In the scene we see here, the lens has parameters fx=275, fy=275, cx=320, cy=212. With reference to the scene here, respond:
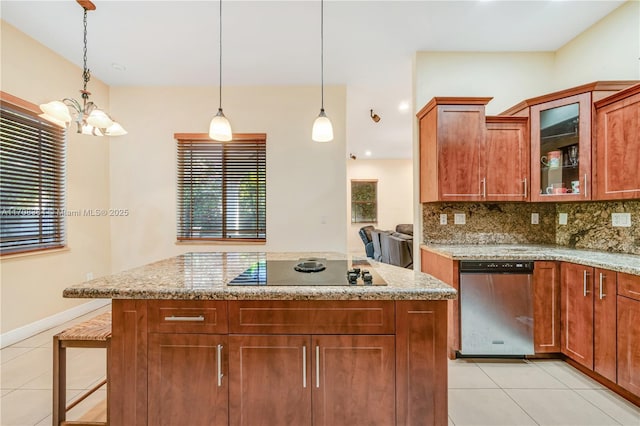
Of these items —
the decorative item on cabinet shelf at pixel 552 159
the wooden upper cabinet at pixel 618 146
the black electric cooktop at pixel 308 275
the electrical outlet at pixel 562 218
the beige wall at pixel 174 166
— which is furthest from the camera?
the beige wall at pixel 174 166

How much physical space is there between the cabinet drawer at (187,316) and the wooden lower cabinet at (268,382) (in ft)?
0.37

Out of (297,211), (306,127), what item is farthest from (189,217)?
(306,127)

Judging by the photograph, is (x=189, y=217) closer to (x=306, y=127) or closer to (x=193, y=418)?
(x=306, y=127)

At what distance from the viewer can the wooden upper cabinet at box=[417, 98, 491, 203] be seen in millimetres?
2617

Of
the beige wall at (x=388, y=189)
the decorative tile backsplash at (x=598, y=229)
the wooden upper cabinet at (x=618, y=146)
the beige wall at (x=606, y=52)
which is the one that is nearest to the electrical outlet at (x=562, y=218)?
the decorative tile backsplash at (x=598, y=229)

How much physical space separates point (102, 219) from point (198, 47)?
2604 mm

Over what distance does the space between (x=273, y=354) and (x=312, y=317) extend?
0.25 metres

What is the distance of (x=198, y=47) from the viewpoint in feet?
9.84

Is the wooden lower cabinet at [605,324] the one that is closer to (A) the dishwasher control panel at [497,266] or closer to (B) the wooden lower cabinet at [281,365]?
(A) the dishwasher control panel at [497,266]

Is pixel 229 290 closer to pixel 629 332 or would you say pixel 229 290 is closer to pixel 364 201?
pixel 629 332

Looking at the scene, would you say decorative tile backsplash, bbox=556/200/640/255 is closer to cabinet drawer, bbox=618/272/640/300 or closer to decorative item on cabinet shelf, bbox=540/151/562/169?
decorative item on cabinet shelf, bbox=540/151/562/169

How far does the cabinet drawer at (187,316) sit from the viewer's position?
50.8 inches

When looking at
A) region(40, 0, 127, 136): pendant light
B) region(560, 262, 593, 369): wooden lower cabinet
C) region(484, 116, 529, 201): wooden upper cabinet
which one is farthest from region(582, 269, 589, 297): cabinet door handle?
region(40, 0, 127, 136): pendant light

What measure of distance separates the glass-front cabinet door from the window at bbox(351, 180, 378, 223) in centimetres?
625
